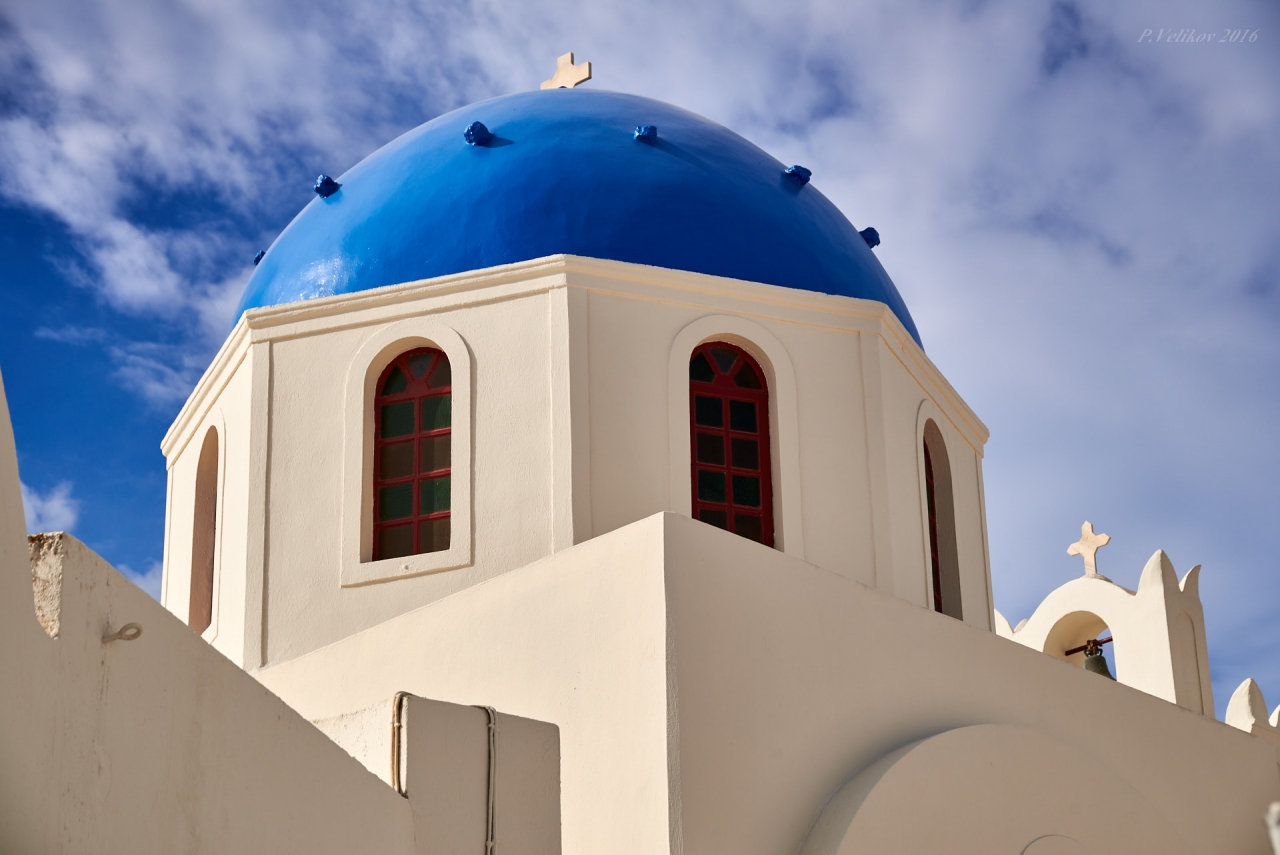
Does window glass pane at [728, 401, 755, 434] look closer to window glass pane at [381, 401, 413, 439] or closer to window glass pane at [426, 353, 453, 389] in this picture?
window glass pane at [426, 353, 453, 389]

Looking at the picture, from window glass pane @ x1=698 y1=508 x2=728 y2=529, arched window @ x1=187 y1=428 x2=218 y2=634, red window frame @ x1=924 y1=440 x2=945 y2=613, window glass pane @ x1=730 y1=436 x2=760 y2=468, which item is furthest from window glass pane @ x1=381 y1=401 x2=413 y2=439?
red window frame @ x1=924 y1=440 x2=945 y2=613

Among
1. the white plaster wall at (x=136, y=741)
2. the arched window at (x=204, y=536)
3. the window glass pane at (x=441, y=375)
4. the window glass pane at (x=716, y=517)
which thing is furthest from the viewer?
the arched window at (x=204, y=536)

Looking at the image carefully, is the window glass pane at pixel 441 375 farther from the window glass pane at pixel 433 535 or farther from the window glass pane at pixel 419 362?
the window glass pane at pixel 433 535

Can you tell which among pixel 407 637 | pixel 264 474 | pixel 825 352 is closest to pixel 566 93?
pixel 825 352

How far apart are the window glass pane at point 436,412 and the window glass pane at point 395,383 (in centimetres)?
19

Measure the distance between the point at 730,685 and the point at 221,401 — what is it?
454cm

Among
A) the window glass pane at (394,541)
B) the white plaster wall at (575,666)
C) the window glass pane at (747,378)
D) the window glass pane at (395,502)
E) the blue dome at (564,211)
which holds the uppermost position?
the blue dome at (564,211)

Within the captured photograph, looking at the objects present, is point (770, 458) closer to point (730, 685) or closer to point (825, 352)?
point (825, 352)

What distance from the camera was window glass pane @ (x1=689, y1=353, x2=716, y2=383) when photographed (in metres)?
8.96

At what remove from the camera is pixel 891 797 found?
672cm

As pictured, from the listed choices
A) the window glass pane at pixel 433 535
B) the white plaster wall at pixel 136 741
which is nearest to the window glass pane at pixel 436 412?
the window glass pane at pixel 433 535

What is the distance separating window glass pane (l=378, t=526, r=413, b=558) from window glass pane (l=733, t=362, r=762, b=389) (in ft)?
7.15

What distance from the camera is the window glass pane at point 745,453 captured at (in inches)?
349

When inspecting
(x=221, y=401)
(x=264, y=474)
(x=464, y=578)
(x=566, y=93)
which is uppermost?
(x=566, y=93)
